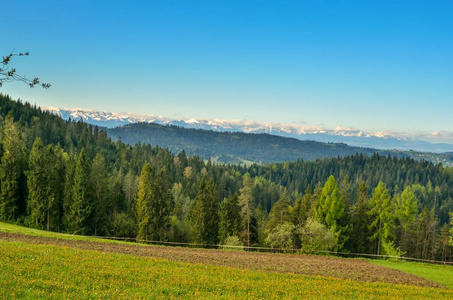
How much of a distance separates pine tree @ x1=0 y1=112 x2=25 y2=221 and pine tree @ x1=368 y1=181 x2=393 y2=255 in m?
73.1

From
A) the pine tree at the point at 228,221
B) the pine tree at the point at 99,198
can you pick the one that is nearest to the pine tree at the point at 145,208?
the pine tree at the point at 99,198

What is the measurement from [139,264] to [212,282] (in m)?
6.72

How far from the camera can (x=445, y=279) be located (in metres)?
35.2

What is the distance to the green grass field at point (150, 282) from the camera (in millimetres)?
15481

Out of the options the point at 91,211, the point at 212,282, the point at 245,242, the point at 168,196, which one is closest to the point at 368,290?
the point at 212,282

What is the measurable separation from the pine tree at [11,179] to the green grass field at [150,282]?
51.3 metres

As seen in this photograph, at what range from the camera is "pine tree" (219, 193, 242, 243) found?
69812 millimetres

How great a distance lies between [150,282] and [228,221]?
5152cm

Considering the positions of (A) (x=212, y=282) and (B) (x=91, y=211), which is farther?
(B) (x=91, y=211)

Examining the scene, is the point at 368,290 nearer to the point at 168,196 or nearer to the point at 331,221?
the point at 331,221

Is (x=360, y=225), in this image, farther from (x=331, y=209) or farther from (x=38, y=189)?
(x=38, y=189)

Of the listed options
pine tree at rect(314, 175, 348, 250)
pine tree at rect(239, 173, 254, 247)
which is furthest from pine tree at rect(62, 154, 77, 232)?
pine tree at rect(314, 175, 348, 250)

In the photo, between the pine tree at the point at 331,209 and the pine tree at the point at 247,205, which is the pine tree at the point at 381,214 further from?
the pine tree at the point at 247,205

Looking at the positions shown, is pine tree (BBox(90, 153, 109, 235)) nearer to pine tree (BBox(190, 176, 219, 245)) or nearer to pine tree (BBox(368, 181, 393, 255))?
pine tree (BBox(190, 176, 219, 245))
